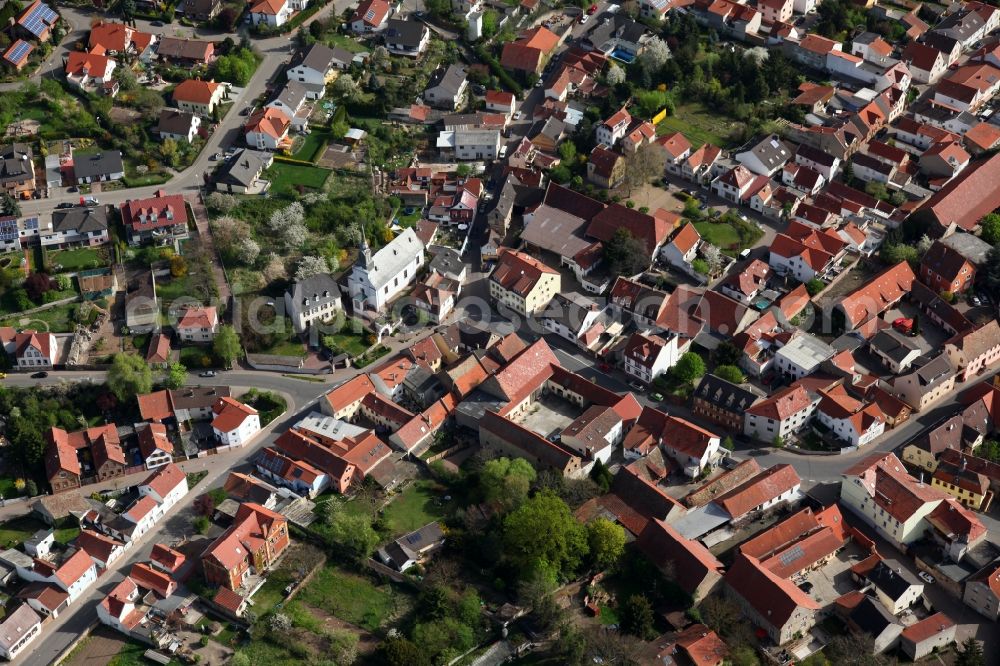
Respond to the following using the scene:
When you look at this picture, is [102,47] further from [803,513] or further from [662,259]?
[803,513]

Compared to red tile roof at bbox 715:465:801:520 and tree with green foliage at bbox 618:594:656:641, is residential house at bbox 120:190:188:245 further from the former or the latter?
tree with green foliage at bbox 618:594:656:641

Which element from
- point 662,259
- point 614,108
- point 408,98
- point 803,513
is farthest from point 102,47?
point 803,513

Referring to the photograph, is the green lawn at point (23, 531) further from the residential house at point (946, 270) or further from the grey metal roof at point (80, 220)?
the residential house at point (946, 270)

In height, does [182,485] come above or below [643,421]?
below

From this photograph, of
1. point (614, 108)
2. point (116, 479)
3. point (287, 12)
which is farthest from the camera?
point (287, 12)

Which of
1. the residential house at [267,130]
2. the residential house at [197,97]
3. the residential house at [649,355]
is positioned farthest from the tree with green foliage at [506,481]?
the residential house at [197,97]

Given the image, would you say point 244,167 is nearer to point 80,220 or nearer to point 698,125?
point 80,220

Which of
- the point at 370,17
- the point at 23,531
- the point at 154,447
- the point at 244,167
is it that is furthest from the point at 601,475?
the point at 370,17
